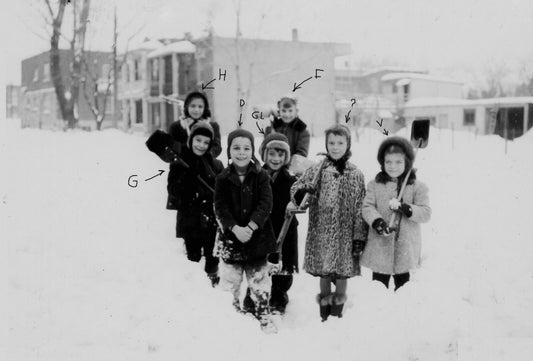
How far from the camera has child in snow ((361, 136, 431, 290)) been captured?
14.0ft

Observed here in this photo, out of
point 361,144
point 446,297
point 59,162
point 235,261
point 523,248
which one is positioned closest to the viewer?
point 235,261

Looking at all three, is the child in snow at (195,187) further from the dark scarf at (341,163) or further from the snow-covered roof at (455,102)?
the snow-covered roof at (455,102)

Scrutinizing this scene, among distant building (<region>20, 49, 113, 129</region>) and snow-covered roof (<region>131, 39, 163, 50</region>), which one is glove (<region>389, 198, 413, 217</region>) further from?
distant building (<region>20, 49, 113, 129</region>)

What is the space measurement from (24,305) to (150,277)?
1113 millimetres

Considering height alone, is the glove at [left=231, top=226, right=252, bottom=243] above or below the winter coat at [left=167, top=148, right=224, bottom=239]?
below

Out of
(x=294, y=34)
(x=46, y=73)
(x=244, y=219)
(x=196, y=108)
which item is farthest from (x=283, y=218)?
(x=46, y=73)

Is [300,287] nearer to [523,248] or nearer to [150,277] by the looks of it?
[150,277]

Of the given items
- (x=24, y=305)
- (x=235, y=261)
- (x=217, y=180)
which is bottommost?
(x=24, y=305)

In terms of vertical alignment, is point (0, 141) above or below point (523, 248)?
above

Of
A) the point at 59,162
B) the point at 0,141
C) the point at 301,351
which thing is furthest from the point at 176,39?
the point at 301,351

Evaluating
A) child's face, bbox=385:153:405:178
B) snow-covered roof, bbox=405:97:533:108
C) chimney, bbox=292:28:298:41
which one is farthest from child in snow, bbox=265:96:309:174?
snow-covered roof, bbox=405:97:533:108

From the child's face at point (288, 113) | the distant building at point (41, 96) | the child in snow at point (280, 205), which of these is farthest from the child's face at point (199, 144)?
the distant building at point (41, 96)

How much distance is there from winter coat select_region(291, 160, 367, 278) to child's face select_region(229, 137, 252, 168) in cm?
49

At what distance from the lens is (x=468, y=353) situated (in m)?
3.71
